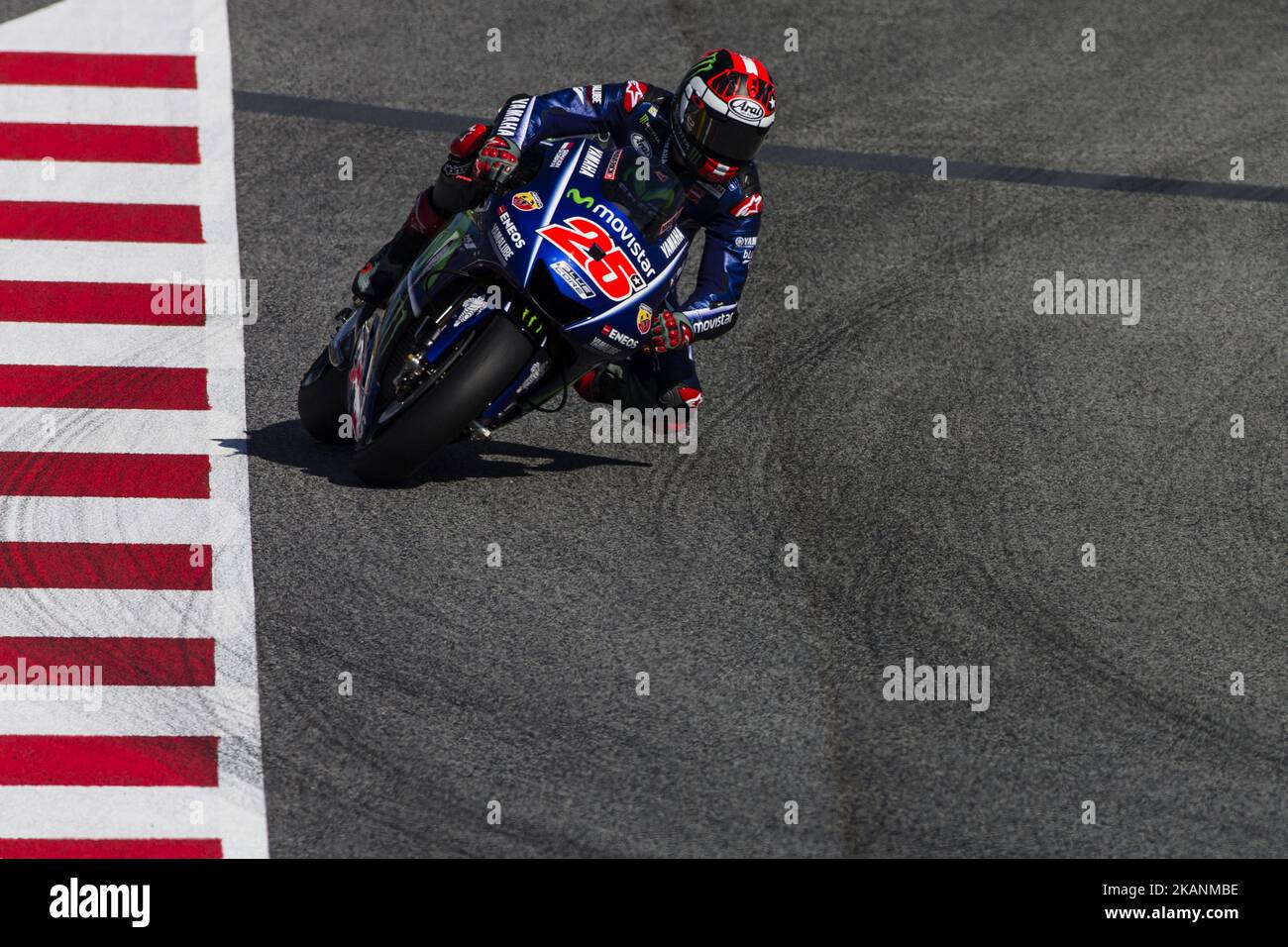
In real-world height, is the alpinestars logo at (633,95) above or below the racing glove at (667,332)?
above

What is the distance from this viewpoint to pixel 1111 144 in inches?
516

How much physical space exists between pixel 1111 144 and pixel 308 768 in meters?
8.15

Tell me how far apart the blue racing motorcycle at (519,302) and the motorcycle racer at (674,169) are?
13 cm

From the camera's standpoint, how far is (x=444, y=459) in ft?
31.5

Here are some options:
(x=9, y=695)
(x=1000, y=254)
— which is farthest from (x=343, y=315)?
(x=1000, y=254)

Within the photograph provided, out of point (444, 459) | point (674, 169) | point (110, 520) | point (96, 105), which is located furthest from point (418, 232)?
point (96, 105)

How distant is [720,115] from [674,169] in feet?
1.24

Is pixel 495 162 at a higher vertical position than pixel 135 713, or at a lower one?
higher

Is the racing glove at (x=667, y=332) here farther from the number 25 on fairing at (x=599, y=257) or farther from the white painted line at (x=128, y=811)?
the white painted line at (x=128, y=811)

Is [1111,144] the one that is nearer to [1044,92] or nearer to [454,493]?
[1044,92]

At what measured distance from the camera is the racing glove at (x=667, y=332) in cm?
884

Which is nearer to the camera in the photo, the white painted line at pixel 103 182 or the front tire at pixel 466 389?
the front tire at pixel 466 389

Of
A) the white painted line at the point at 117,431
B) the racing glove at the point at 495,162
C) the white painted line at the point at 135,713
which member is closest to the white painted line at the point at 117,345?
the white painted line at the point at 117,431

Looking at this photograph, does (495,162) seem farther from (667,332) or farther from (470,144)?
(667,332)
